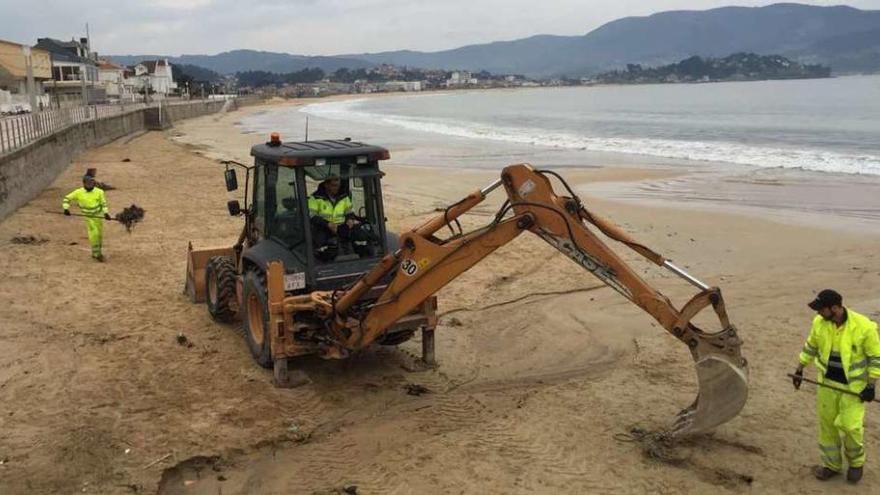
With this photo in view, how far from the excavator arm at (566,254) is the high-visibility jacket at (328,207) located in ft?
2.74

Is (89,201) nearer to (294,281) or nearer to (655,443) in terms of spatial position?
(294,281)

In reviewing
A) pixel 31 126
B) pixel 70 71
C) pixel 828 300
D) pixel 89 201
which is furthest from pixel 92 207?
pixel 70 71

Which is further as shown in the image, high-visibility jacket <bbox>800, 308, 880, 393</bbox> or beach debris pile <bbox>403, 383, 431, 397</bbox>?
beach debris pile <bbox>403, 383, 431, 397</bbox>

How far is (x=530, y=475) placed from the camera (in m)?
5.86

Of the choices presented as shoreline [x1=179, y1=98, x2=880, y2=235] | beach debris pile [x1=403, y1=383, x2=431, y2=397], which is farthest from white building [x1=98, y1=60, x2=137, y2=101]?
beach debris pile [x1=403, y1=383, x2=431, y2=397]

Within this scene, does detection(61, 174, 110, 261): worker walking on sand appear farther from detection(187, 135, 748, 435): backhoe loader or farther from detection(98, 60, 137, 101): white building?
detection(98, 60, 137, 101): white building

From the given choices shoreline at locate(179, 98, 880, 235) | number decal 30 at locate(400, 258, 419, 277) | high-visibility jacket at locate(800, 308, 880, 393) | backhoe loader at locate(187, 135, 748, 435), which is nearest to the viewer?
high-visibility jacket at locate(800, 308, 880, 393)

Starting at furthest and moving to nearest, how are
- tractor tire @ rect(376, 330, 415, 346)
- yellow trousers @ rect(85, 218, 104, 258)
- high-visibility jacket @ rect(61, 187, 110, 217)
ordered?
1. yellow trousers @ rect(85, 218, 104, 258)
2. high-visibility jacket @ rect(61, 187, 110, 217)
3. tractor tire @ rect(376, 330, 415, 346)

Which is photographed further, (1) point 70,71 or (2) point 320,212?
(1) point 70,71

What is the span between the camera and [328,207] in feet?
24.2

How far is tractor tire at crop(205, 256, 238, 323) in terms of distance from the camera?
29.5 ft

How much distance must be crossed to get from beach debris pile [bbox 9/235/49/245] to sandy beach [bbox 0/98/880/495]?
0.45 meters

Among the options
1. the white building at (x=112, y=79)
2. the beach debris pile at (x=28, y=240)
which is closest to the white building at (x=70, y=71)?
the white building at (x=112, y=79)

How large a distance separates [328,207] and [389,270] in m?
1.14
